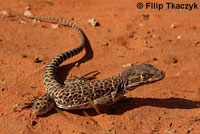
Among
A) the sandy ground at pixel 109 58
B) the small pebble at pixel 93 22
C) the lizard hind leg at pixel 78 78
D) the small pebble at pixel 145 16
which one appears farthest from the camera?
the small pebble at pixel 145 16

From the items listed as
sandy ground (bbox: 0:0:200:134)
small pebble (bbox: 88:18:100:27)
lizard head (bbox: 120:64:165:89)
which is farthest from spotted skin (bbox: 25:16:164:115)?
small pebble (bbox: 88:18:100:27)

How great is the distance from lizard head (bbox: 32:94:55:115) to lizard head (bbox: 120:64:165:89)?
5.22 ft

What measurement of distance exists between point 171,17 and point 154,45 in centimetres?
216

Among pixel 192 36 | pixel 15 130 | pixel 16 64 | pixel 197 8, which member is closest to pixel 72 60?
pixel 16 64

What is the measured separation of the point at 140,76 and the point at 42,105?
→ 2.06 meters

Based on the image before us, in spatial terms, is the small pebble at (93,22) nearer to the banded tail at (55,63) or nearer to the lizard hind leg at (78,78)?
the banded tail at (55,63)

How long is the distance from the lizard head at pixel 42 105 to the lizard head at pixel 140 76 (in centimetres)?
159

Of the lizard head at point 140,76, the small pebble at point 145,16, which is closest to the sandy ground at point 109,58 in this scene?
the small pebble at point 145,16

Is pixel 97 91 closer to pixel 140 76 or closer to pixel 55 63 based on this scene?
pixel 140 76

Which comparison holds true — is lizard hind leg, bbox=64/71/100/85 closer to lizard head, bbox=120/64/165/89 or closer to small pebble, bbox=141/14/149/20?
lizard head, bbox=120/64/165/89

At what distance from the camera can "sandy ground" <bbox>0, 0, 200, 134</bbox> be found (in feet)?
16.9

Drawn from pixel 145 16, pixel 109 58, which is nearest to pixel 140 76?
pixel 109 58

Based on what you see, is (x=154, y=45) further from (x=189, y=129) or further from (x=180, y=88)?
(x=189, y=129)

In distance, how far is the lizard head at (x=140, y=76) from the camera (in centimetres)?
516
